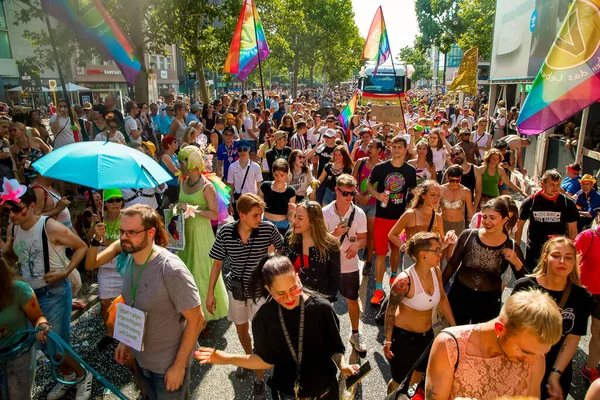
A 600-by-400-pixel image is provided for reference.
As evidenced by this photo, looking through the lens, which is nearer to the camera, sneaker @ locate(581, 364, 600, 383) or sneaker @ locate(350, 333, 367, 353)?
sneaker @ locate(581, 364, 600, 383)

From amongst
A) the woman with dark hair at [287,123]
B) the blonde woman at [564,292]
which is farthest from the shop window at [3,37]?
the blonde woman at [564,292]

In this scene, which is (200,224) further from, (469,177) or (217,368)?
(469,177)

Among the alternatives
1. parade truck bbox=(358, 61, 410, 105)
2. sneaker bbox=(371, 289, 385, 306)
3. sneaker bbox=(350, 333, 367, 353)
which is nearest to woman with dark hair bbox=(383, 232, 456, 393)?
sneaker bbox=(350, 333, 367, 353)

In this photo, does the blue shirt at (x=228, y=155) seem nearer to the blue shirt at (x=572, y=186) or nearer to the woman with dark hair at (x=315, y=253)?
the woman with dark hair at (x=315, y=253)

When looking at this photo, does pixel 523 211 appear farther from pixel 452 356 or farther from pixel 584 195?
pixel 452 356

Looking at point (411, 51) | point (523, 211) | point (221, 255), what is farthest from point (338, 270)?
point (411, 51)

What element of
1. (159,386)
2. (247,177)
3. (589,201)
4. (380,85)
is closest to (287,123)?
(247,177)

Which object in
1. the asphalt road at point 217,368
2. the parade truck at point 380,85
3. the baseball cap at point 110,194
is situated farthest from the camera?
the parade truck at point 380,85

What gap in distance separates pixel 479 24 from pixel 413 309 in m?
36.3

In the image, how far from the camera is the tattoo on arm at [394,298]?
331 centimetres

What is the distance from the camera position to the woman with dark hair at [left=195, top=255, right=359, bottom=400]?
2.49m

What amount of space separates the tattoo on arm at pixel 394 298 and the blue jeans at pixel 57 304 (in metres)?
2.72

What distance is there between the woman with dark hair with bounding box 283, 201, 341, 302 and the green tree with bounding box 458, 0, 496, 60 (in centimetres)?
3385

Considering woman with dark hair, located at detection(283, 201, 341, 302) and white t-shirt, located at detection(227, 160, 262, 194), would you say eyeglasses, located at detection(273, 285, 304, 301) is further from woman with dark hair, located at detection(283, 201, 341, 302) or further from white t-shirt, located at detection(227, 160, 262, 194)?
white t-shirt, located at detection(227, 160, 262, 194)
